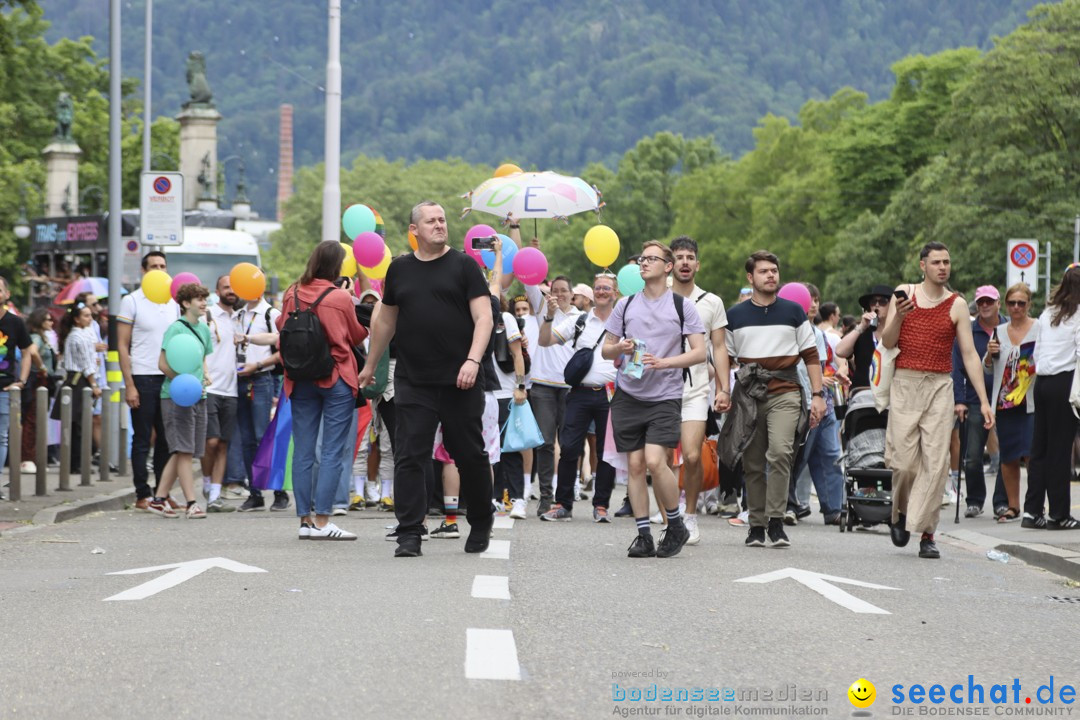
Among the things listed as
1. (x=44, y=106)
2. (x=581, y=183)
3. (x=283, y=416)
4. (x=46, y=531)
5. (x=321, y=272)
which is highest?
(x=44, y=106)

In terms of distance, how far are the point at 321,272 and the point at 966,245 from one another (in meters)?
46.3

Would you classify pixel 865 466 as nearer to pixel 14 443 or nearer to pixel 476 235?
pixel 476 235

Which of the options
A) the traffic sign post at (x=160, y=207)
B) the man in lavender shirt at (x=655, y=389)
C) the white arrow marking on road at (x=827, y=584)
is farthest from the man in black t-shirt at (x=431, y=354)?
the traffic sign post at (x=160, y=207)

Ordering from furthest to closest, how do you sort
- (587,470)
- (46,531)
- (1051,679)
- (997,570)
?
(587,470)
(46,531)
(997,570)
(1051,679)

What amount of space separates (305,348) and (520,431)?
2909 millimetres

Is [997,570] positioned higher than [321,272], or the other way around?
[321,272]

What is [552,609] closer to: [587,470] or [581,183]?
[581,183]

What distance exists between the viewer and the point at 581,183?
1683cm

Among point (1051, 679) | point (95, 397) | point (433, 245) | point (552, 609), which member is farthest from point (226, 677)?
point (95, 397)

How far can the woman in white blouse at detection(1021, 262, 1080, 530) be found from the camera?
13992 millimetres

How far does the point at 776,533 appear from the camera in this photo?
12195mm

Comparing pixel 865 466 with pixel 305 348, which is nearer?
pixel 305 348

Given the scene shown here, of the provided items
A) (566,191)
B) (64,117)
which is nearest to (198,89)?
(64,117)

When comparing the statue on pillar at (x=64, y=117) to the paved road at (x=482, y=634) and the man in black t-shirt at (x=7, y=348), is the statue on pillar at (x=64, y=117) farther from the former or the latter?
the paved road at (x=482, y=634)
